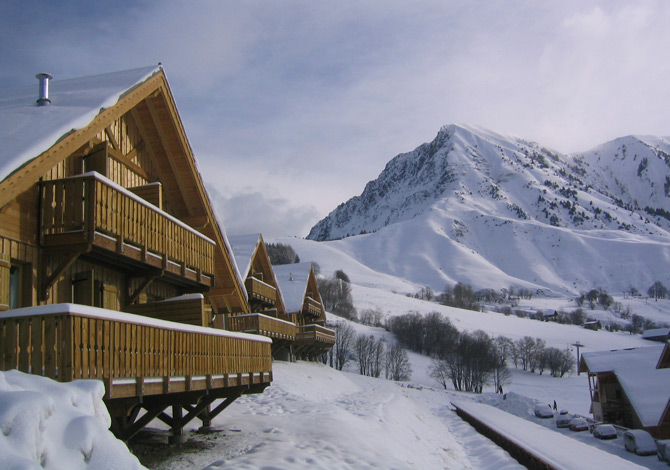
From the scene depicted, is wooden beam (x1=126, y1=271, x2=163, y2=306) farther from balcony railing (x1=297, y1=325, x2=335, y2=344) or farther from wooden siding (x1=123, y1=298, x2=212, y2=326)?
balcony railing (x1=297, y1=325, x2=335, y2=344)

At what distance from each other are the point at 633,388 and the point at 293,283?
25.5 metres

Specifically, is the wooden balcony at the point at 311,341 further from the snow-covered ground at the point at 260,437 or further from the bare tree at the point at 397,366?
the bare tree at the point at 397,366

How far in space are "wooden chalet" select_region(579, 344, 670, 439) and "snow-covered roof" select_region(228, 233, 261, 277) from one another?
26.2 m

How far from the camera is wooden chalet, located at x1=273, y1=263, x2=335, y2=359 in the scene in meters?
48.8

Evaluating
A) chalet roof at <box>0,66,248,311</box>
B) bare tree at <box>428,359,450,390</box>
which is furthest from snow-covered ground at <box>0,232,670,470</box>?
bare tree at <box>428,359,450,390</box>

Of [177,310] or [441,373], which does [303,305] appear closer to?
[177,310]

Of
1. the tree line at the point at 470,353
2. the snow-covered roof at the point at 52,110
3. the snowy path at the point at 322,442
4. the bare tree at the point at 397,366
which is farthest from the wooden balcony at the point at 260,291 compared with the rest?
the bare tree at the point at 397,366

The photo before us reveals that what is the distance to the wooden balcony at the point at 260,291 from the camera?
113 feet

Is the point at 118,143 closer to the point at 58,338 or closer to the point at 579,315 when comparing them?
the point at 58,338

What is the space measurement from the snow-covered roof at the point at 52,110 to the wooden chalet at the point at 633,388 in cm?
3683

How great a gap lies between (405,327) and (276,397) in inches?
3599

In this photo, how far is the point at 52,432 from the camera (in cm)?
621

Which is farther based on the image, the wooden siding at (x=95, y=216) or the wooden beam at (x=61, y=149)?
the wooden siding at (x=95, y=216)

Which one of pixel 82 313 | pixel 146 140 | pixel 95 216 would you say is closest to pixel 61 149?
pixel 95 216
